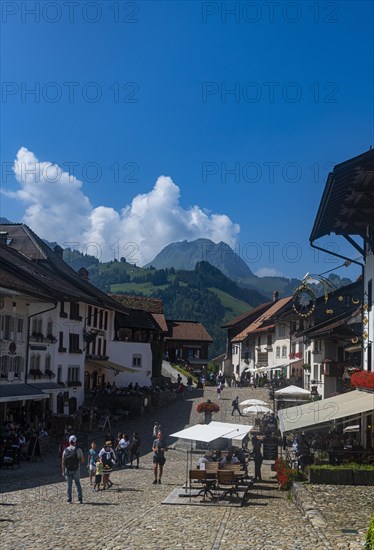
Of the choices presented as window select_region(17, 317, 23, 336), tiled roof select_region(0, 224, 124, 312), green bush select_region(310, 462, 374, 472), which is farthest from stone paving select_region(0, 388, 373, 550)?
tiled roof select_region(0, 224, 124, 312)

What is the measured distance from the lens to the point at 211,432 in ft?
85.2

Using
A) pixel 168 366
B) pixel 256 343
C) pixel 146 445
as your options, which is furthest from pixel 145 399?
pixel 256 343

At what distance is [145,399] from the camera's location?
5269cm

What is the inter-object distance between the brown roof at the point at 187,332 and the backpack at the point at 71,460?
3355 inches

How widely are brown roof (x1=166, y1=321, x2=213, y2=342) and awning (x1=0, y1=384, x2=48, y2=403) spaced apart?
221 feet

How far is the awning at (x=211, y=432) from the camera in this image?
83.0 feet

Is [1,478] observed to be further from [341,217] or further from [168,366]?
[168,366]

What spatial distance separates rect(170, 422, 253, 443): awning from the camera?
25.3m

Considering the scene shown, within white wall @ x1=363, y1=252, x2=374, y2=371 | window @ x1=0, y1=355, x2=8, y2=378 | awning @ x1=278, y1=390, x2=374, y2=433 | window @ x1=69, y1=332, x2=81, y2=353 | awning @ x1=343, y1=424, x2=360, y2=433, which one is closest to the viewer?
awning @ x1=278, y1=390, x2=374, y2=433

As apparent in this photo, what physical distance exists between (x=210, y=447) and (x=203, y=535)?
1608 cm

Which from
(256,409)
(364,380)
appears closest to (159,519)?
(364,380)

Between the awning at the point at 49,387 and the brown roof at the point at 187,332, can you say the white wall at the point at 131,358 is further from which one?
the brown roof at the point at 187,332

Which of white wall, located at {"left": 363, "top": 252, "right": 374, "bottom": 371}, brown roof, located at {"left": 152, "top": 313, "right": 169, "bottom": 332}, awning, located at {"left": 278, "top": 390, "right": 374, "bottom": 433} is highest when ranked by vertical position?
brown roof, located at {"left": 152, "top": 313, "right": 169, "bottom": 332}

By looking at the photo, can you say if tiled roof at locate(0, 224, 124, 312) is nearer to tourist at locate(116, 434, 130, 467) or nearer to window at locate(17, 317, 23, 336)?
window at locate(17, 317, 23, 336)
